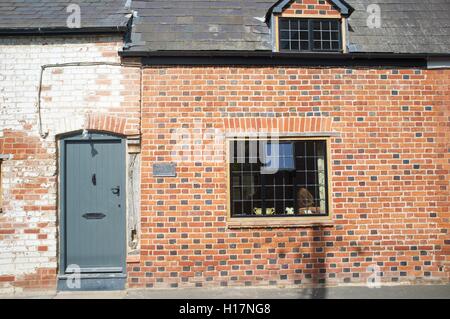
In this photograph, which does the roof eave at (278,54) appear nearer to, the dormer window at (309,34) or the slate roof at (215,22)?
the slate roof at (215,22)

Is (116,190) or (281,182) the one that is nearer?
(116,190)

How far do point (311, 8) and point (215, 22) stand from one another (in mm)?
1770

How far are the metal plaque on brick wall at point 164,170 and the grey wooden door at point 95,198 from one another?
1.91 ft

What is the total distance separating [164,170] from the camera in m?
7.24

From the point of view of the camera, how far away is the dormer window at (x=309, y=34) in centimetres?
757

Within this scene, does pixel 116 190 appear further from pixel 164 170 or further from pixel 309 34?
pixel 309 34

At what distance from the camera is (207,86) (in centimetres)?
738

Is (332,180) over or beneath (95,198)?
over

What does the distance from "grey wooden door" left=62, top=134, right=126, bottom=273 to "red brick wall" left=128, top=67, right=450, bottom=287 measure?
464mm

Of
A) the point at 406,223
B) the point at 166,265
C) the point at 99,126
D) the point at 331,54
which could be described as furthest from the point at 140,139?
the point at 406,223

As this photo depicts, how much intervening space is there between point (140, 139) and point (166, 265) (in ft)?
7.24

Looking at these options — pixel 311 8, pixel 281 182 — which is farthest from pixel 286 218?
pixel 311 8

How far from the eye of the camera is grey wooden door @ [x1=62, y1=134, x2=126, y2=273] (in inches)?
284

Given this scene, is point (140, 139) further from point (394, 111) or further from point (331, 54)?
point (394, 111)
